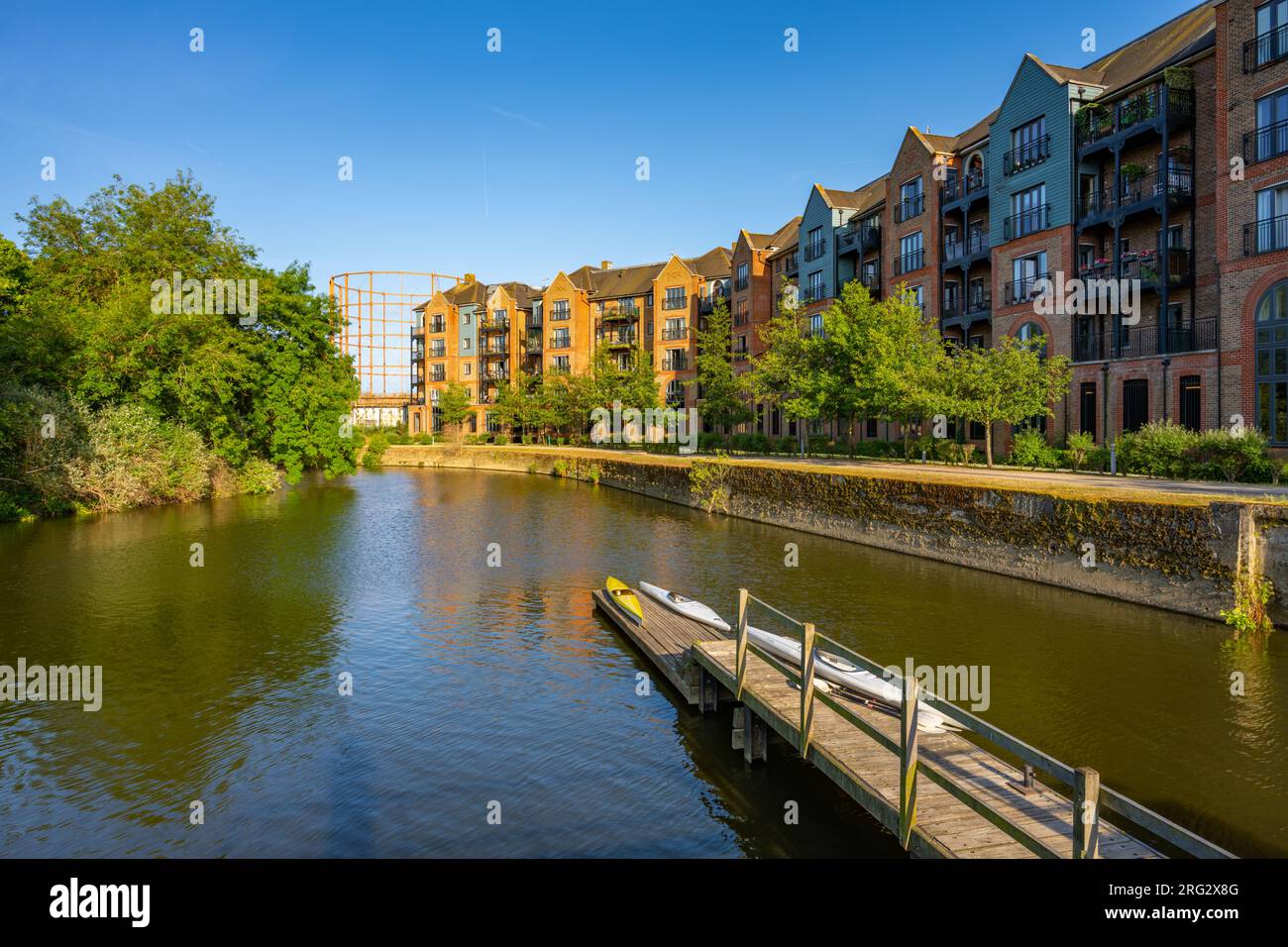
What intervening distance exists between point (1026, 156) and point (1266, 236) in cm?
1333

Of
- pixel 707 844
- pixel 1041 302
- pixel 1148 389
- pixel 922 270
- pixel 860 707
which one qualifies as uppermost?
pixel 922 270

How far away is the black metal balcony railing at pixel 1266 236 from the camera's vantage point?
2566 centimetres

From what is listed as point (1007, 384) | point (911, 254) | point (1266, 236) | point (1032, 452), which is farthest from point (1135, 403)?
point (911, 254)

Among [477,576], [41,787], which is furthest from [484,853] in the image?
→ [477,576]

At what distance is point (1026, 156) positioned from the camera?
37.2 meters

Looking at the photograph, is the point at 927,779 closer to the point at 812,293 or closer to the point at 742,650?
the point at 742,650

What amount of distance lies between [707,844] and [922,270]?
136ft

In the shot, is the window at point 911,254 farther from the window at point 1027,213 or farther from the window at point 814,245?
the window at point 814,245

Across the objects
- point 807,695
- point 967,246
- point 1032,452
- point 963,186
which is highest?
point 963,186

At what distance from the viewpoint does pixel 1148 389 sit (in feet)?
99.5

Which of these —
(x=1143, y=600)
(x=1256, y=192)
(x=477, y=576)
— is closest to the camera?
(x=1143, y=600)

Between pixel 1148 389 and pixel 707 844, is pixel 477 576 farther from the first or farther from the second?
pixel 1148 389
